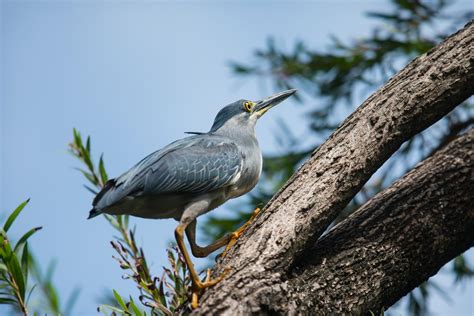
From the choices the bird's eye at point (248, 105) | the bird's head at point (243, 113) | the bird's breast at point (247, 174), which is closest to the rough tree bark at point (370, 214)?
the bird's breast at point (247, 174)

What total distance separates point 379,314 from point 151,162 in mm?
1414

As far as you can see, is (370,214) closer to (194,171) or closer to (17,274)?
(194,171)

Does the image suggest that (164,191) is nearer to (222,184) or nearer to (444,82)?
(222,184)

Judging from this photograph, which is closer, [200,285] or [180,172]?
[200,285]

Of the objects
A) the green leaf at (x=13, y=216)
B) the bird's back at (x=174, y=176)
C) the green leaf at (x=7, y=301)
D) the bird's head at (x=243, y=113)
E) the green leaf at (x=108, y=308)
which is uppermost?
the bird's head at (x=243, y=113)

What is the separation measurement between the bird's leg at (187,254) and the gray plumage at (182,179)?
3cm

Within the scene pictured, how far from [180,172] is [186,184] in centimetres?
8

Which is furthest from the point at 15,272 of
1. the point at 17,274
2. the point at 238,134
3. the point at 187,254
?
the point at 238,134

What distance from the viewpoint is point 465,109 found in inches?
214

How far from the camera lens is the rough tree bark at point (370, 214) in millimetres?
3176

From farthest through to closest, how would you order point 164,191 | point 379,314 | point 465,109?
point 465,109 → point 164,191 → point 379,314

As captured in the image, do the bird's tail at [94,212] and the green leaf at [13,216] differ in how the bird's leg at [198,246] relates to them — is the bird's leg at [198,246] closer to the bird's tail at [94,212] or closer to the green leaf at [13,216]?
the bird's tail at [94,212]

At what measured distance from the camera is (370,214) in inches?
135

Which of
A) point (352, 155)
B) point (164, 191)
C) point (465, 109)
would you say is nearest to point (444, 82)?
point (352, 155)
